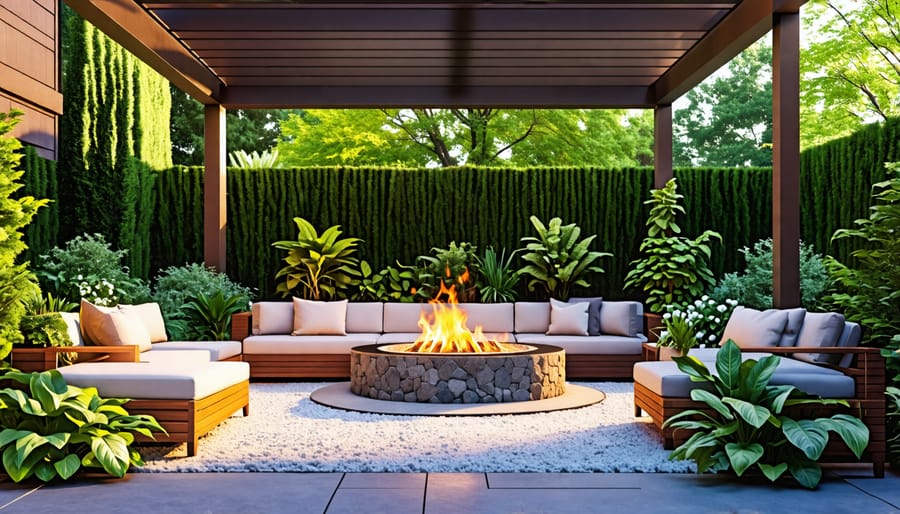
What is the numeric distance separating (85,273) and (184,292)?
3.43 ft

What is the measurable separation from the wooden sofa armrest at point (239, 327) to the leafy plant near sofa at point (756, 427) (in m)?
5.19

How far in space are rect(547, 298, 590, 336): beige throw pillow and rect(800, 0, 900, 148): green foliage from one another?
27.4ft

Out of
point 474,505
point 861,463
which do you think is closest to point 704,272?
point 861,463

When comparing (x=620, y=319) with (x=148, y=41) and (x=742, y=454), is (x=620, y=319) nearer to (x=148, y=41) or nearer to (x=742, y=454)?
(x=742, y=454)

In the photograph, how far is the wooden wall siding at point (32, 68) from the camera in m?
8.93

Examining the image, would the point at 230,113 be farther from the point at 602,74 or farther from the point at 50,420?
the point at 50,420

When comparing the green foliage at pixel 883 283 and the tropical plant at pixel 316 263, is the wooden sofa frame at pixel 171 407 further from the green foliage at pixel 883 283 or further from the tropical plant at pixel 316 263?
the tropical plant at pixel 316 263

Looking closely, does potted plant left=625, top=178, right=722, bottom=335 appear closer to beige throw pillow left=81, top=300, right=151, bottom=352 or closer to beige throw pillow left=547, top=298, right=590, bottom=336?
beige throw pillow left=547, top=298, right=590, bottom=336

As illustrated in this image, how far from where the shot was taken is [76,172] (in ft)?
30.4

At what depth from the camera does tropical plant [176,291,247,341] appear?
29.3ft

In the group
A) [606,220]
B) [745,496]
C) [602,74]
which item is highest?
[602,74]

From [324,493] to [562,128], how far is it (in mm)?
14206

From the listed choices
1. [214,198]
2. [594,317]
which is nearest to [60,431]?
[214,198]

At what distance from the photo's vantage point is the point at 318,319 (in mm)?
8766
